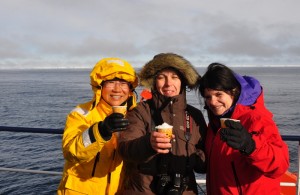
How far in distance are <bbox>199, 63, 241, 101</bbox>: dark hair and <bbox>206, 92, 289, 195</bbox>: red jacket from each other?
0.16 m

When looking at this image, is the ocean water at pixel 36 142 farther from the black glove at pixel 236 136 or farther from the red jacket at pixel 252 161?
the black glove at pixel 236 136

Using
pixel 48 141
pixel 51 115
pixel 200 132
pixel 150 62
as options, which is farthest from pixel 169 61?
pixel 51 115

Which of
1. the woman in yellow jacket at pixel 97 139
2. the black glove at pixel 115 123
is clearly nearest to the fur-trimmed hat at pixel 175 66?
the woman in yellow jacket at pixel 97 139

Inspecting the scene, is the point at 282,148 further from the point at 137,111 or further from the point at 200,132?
the point at 137,111

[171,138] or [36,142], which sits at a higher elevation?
[171,138]

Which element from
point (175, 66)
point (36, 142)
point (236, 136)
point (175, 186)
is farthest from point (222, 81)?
point (36, 142)

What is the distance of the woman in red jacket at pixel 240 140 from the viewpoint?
2494 millimetres

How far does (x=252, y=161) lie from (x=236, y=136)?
1.01ft

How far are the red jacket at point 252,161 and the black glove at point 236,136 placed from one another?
0.38 ft

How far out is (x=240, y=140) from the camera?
7.86ft

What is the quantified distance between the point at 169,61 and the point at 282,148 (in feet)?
4.43

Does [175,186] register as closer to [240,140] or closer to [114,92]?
[240,140]

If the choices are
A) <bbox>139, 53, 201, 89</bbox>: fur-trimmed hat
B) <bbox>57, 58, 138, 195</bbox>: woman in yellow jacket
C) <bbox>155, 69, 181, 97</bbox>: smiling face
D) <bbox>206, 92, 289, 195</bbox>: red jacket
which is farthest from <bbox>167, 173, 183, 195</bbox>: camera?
<bbox>139, 53, 201, 89</bbox>: fur-trimmed hat

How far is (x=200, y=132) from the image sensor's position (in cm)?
318
